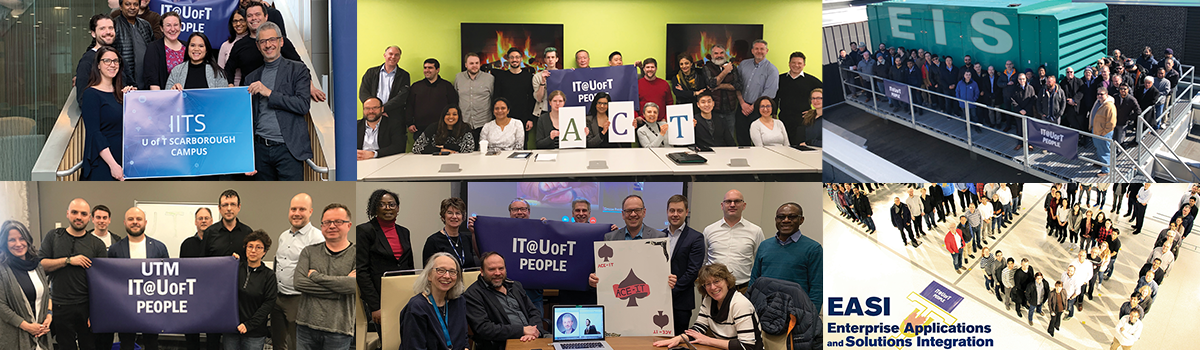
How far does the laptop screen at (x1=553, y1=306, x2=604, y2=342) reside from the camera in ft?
15.6

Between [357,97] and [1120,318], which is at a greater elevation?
[357,97]

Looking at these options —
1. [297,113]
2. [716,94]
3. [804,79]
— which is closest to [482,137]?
[297,113]

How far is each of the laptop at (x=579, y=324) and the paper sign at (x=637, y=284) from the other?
9 cm

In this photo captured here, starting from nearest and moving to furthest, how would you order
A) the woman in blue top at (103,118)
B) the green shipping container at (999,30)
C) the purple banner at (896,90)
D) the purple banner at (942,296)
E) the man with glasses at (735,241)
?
the woman in blue top at (103,118), the green shipping container at (999,30), the purple banner at (896,90), the man with glasses at (735,241), the purple banner at (942,296)

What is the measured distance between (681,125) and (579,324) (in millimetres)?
1424

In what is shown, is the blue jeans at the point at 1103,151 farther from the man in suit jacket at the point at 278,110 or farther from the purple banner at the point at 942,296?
the man in suit jacket at the point at 278,110

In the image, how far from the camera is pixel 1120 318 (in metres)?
4.93

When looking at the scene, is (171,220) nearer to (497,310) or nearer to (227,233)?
(227,233)

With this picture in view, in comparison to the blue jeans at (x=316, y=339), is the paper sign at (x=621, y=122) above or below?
above

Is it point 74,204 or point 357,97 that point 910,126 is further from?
point 74,204

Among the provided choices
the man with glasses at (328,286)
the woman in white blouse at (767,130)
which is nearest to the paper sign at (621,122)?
the woman in white blouse at (767,130)

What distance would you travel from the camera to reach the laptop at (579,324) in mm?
4742

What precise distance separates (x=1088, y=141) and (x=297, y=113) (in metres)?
4.85

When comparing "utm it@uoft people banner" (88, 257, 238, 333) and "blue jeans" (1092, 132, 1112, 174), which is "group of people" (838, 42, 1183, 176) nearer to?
"blue jeans" (1092, 132, 1112, 174)
